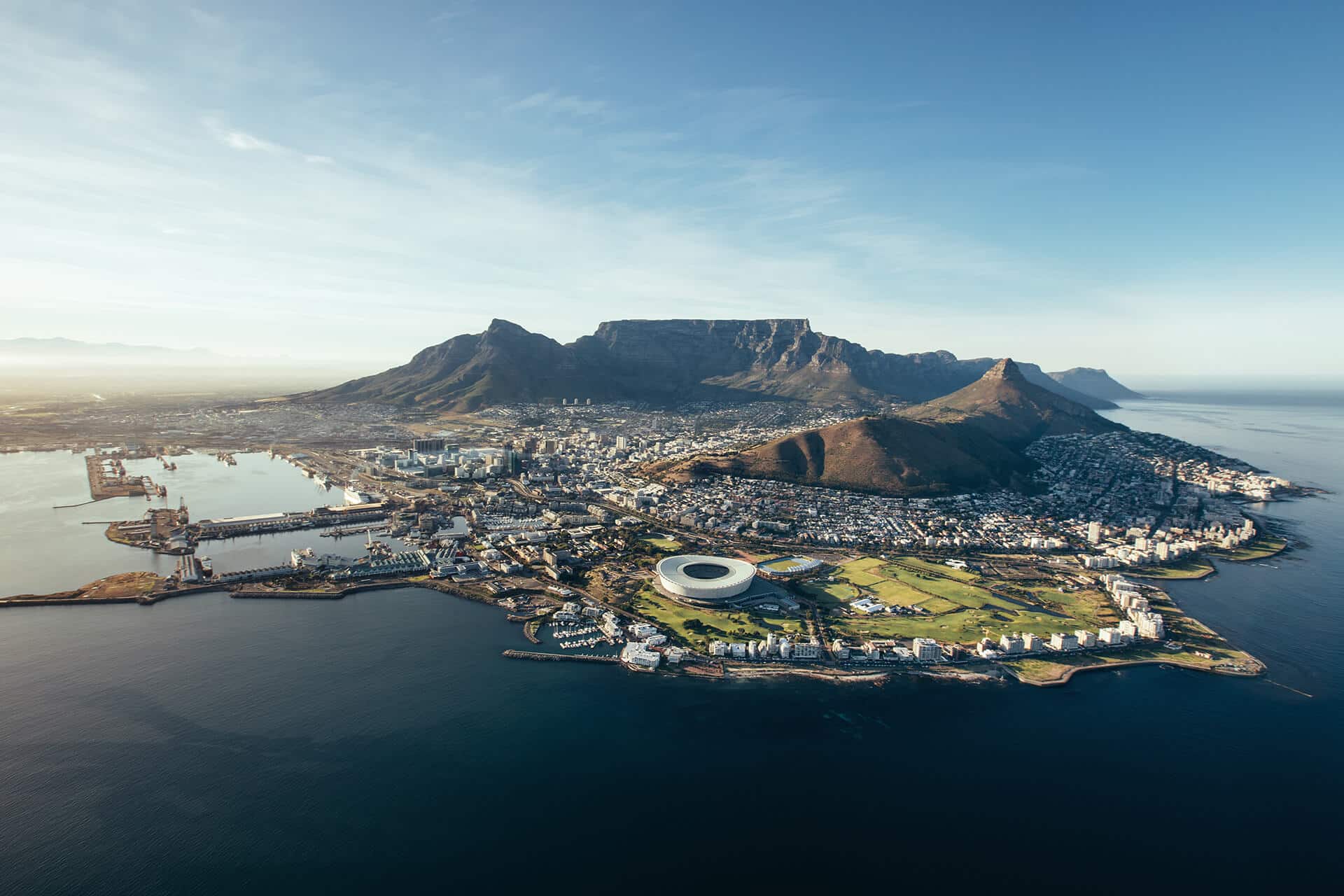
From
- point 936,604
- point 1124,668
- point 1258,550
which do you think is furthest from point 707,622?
point 1258,550

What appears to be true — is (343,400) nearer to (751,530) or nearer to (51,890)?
(751,530)

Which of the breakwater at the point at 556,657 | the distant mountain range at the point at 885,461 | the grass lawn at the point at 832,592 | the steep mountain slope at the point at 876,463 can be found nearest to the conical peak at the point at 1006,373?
the distant mountain range at the point at 885,461

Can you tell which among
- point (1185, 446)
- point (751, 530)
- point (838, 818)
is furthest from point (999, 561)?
point (1185, 446)

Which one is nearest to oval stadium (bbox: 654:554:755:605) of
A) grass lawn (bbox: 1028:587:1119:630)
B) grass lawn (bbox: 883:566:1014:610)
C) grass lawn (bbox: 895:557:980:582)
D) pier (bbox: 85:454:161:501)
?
grass lawn (bbox: 883:566:1014:610)

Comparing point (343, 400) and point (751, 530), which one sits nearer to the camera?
point (751, 530)

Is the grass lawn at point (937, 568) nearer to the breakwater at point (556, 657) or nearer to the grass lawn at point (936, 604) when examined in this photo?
the grass lawn at point (936, 604)
